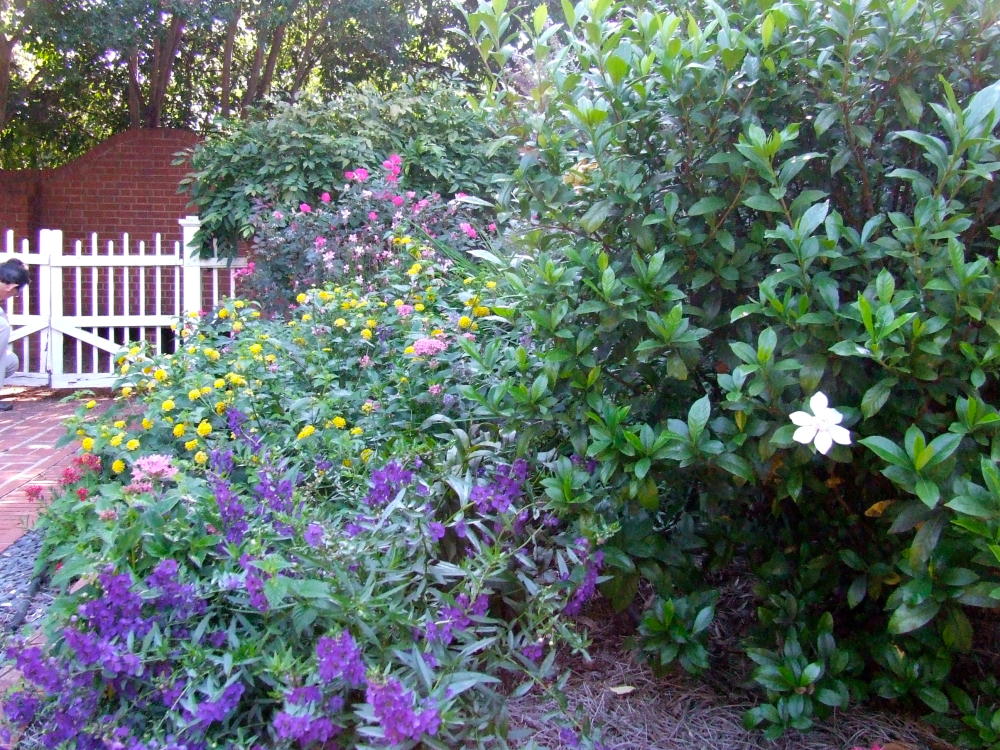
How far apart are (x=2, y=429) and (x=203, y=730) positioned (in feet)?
16.1

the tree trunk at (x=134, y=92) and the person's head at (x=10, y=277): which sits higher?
the tree trunk at (x=134, y=92)

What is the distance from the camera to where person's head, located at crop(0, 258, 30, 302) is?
6738 mm

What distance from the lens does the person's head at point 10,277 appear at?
6738 millimetres

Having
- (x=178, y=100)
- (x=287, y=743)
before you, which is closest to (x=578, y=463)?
(x=287, y=743)

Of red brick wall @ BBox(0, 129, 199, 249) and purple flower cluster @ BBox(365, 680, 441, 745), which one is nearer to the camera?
purple flower cluster @ BBox(365, 680, 441, 745)

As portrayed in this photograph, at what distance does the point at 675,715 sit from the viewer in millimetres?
2133

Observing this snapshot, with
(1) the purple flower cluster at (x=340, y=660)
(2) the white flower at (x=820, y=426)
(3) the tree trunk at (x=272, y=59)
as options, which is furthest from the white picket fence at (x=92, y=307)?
(2) the white flower at (x=820, y=426)

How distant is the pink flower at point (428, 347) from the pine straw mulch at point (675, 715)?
1.05m

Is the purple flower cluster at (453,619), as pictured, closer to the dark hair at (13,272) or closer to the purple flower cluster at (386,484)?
the purple flower cluster at (386,484)

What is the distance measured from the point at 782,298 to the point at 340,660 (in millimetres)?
1226

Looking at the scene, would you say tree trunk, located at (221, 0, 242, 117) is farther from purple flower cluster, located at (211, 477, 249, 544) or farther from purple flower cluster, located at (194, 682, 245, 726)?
purple flower cluster, located at (194, 682, 245, 726)

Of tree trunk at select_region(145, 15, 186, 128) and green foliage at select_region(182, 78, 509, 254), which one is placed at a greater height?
tree trunk at select_region(145, 15, 186, 128)

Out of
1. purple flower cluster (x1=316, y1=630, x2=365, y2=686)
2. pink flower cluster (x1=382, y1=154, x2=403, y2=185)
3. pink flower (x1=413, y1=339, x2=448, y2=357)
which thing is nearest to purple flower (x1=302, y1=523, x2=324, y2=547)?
purple flower cluster (x1=316, y1=630, x2=365, y2=686)

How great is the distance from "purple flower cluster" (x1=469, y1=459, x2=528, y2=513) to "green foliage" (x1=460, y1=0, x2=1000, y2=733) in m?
0.16
